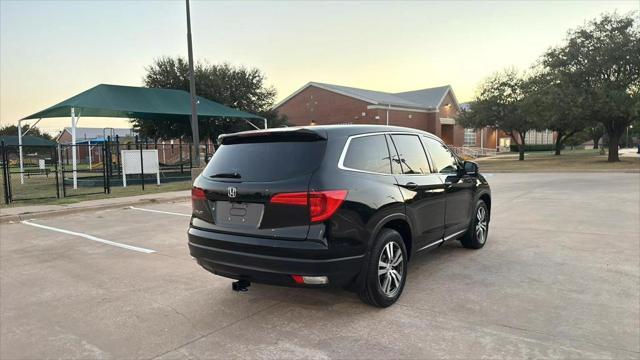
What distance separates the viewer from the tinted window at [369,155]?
4087mm

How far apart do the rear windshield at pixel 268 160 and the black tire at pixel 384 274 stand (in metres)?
0.99

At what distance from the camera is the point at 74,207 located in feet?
39.2

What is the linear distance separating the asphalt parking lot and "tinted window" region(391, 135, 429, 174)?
101cm

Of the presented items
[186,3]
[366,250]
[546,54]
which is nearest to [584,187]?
[366,250]

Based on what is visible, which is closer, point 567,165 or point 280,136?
point 280,136

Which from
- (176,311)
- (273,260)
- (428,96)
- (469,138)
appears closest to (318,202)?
(273,260)

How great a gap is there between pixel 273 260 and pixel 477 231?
3915mm

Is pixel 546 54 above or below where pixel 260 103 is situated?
above

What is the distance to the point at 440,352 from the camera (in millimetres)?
3377

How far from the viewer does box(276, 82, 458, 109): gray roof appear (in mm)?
49250

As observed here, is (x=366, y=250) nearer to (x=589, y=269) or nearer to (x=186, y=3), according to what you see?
(x=589, y=269)

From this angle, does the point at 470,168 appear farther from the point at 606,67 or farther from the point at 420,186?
the point at 606,67

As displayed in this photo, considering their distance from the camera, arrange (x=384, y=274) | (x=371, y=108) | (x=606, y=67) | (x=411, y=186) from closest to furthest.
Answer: (x=384, y=274)
(x=411, y=186)
(x=606, y=67)
(x=371, y=108)

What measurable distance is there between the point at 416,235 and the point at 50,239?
6997 mm
